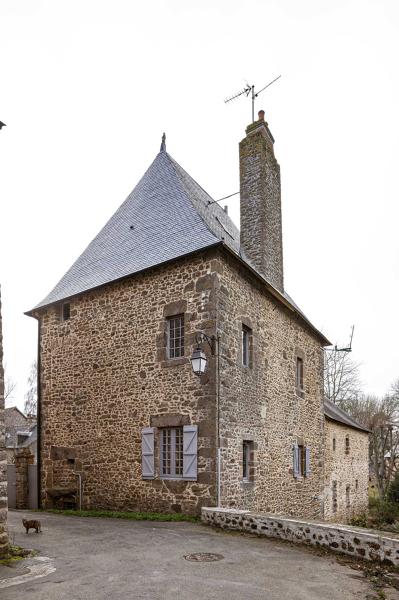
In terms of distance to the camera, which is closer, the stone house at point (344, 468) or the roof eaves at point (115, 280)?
the roof eaves at point (115, 280)

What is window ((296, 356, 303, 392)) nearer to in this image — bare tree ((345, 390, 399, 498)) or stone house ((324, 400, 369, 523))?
stone house ((324, 400, 369, 523))

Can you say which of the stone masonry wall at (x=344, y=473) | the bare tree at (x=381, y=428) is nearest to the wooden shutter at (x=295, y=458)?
the stone masonry wall at (x=344, y=473)

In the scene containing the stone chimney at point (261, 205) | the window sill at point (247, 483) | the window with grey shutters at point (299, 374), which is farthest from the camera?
the window with grey shutters at point (299, 374)

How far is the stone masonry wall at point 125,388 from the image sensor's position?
1064 cm

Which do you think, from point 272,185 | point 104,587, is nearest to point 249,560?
point 104,587

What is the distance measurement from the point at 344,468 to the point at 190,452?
12999mm

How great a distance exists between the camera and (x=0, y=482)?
21.0 feet

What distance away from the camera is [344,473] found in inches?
832

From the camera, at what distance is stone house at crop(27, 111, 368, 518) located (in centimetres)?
1071

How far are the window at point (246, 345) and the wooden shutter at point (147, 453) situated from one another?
2740mm

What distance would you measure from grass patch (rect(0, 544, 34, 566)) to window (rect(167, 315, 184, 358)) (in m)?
5.17

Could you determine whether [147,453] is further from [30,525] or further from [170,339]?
[30,525]

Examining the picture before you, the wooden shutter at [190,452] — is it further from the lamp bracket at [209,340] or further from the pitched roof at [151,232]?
the pitched roof at [151,232]

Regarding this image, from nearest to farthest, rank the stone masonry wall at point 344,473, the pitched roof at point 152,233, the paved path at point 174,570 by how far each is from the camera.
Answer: the paved path at point 174,570, the pitched roof at point 152,233, the stone masonry wall at point 344,473
